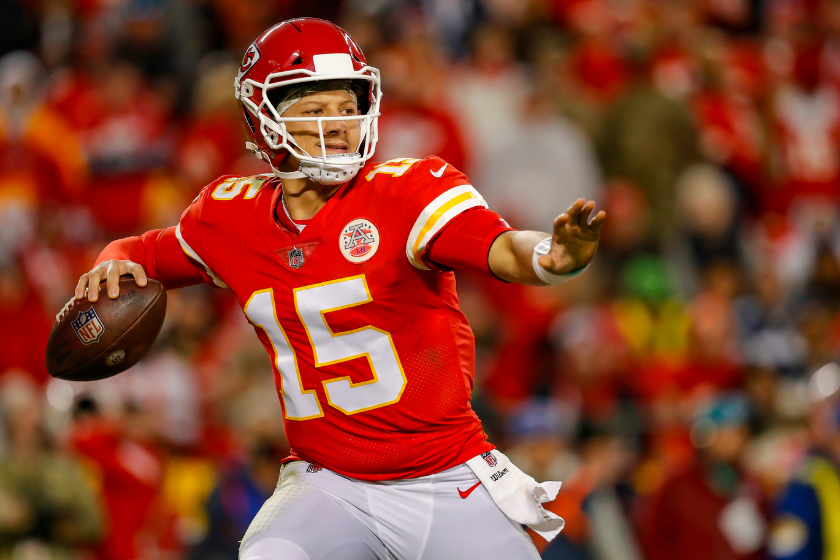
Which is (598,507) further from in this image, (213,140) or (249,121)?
(213,140)

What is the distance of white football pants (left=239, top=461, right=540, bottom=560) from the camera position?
3.10m

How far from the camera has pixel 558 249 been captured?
8.84 feet

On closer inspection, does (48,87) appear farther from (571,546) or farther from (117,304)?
(117,304)

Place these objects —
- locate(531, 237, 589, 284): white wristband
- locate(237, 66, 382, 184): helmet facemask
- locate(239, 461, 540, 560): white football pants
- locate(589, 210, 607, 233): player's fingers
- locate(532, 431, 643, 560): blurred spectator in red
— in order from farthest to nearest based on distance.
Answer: locate(532, 431, 643, 560): blurred spectator in red < locate(237, 66, 382, 184): helmet facemask < locate(239, 461, 540, 560): white football pants < locate(531, 237, 589, 284): white wristband < locate(589, 210, 607, 233): player's fingers

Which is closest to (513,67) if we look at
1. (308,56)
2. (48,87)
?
(48,87)

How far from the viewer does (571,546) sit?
611cm

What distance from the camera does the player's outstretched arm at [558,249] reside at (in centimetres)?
264

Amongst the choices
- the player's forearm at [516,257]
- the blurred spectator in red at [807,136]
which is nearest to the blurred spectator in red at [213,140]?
the blurred spectator in red at [807,136]

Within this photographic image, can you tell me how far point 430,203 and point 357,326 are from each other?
379mm

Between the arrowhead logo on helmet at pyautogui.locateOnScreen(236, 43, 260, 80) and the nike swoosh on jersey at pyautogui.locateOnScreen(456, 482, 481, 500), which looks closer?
the nike swoosh on jersey at pyautogui.locateOnScreen(456, 482, 481, 500)

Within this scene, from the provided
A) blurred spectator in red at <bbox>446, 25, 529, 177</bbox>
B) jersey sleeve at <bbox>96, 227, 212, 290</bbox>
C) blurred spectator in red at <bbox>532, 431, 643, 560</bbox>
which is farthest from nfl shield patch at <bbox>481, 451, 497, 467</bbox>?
blurred spectator in red at <bbox>446, 25, 529, 177</bbox>

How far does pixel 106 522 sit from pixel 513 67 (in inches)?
172

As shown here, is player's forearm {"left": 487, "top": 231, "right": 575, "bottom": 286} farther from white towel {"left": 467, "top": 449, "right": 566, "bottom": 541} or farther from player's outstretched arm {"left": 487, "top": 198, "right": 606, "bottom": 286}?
white towel {"left": 467, "top": 449, "right": 566, "bottom": 541}

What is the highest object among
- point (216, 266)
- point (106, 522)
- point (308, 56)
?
point (308, 56)
